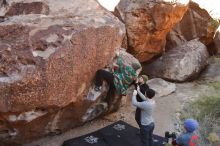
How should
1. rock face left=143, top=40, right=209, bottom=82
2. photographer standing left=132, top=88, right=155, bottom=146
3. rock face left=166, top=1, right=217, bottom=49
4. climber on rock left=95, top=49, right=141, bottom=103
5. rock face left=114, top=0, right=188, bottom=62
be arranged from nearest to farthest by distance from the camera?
photographer standing left=132, top=88, right=155, bottom=146 → climber on rock left=95, top=49, right=141, bottom=103 → rock face left=114, top=0, right=188, bottom=62 → rock face left=143, top=40, right=209, bottom=82 → rock face left=166, top=1, right=217, bottom=49

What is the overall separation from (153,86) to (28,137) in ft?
13.3

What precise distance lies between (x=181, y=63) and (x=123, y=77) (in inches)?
147

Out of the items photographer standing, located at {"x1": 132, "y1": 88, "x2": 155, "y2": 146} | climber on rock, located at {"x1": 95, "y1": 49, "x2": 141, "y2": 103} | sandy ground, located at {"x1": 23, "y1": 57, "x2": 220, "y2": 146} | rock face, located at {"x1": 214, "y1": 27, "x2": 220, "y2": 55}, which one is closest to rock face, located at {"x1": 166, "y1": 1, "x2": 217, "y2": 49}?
rock face, located at {"x1": 214, "y1": 27, "x2": 220, "y2": 55}

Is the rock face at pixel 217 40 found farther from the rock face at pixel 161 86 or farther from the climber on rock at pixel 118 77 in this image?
the climber on rock at pixel 118 77

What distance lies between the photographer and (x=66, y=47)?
6688 mm

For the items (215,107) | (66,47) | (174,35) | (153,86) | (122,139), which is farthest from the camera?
(174,35)

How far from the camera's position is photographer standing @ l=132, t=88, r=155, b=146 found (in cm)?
668

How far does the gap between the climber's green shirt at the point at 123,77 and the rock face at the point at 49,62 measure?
0.96 ft

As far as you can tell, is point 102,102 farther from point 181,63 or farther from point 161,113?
point 181,63

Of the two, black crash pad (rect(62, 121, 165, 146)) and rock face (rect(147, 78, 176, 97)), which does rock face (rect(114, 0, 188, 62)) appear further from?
black crash pad (rect(62, 121, 165, 146))

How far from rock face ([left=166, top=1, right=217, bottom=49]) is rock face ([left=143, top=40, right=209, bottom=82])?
901 millimetres

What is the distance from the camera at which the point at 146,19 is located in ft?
34.8

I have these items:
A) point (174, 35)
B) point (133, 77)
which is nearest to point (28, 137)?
point (133, 77)

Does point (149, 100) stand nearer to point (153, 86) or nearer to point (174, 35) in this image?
point (153, 86)
